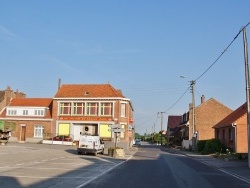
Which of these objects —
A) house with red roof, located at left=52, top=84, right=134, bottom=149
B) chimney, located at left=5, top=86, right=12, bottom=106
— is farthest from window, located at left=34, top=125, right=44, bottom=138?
chimney, located at left=5, top=86, right=12, bottom=106

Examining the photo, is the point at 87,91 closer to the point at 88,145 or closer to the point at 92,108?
the point at 92,108

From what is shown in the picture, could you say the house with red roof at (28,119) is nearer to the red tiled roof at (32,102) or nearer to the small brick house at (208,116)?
the red tiled roof at (32,102)

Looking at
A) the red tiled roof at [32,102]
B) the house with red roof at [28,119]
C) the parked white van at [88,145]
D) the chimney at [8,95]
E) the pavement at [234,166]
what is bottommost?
the pavement at [234,166]

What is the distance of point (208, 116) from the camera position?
72.2 meters

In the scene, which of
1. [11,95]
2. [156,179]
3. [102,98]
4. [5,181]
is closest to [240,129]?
[102,98]

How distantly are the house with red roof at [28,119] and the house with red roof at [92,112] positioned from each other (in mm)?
2202

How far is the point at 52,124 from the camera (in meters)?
64.6

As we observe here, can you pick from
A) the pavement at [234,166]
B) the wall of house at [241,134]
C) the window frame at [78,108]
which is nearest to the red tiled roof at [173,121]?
the window frame at [78,108]

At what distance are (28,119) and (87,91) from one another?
35.3 feet

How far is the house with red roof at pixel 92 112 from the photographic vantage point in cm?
6153

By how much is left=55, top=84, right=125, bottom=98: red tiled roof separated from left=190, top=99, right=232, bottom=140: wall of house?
15982 mm

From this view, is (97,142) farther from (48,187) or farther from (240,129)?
(48,187)

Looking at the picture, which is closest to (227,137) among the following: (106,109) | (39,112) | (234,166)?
(106,109)

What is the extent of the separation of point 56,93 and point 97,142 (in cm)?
3008
